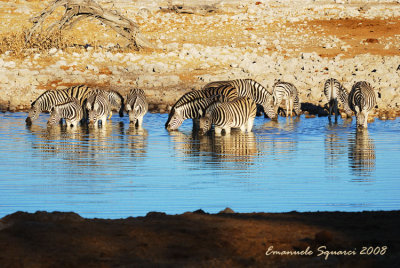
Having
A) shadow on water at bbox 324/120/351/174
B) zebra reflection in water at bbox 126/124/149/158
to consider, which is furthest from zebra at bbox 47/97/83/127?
shadow on water at bbox 324/120/351/174

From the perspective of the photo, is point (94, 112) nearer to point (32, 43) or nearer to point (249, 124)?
point (249, 124)

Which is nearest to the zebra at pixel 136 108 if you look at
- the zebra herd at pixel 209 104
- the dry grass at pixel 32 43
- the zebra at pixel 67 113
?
the zebra herd at pixel 209 104

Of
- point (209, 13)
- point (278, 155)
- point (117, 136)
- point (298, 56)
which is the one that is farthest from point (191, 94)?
point (209, 13)

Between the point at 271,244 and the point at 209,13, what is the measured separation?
34.5 m

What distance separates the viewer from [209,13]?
40.2 metres

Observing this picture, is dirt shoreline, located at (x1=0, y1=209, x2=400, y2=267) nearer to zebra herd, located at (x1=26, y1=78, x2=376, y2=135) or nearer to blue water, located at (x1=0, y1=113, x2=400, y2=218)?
blue water, located at (x1=0, y1=113, x2=400, y2=218)

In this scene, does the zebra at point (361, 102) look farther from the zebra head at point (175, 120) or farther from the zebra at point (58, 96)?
the zebra at point (58, 96)

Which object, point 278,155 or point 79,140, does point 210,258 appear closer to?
point 278,155

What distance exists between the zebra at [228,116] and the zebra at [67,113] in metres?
3.40

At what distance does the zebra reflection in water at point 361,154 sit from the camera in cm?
1246

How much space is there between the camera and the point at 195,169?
12594 millimetres

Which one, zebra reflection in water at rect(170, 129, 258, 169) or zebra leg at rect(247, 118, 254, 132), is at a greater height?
zebra leg at rect(247, 118, 254, 132)

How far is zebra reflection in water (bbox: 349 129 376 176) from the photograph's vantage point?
12.5 meters

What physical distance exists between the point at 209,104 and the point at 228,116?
91 cm
